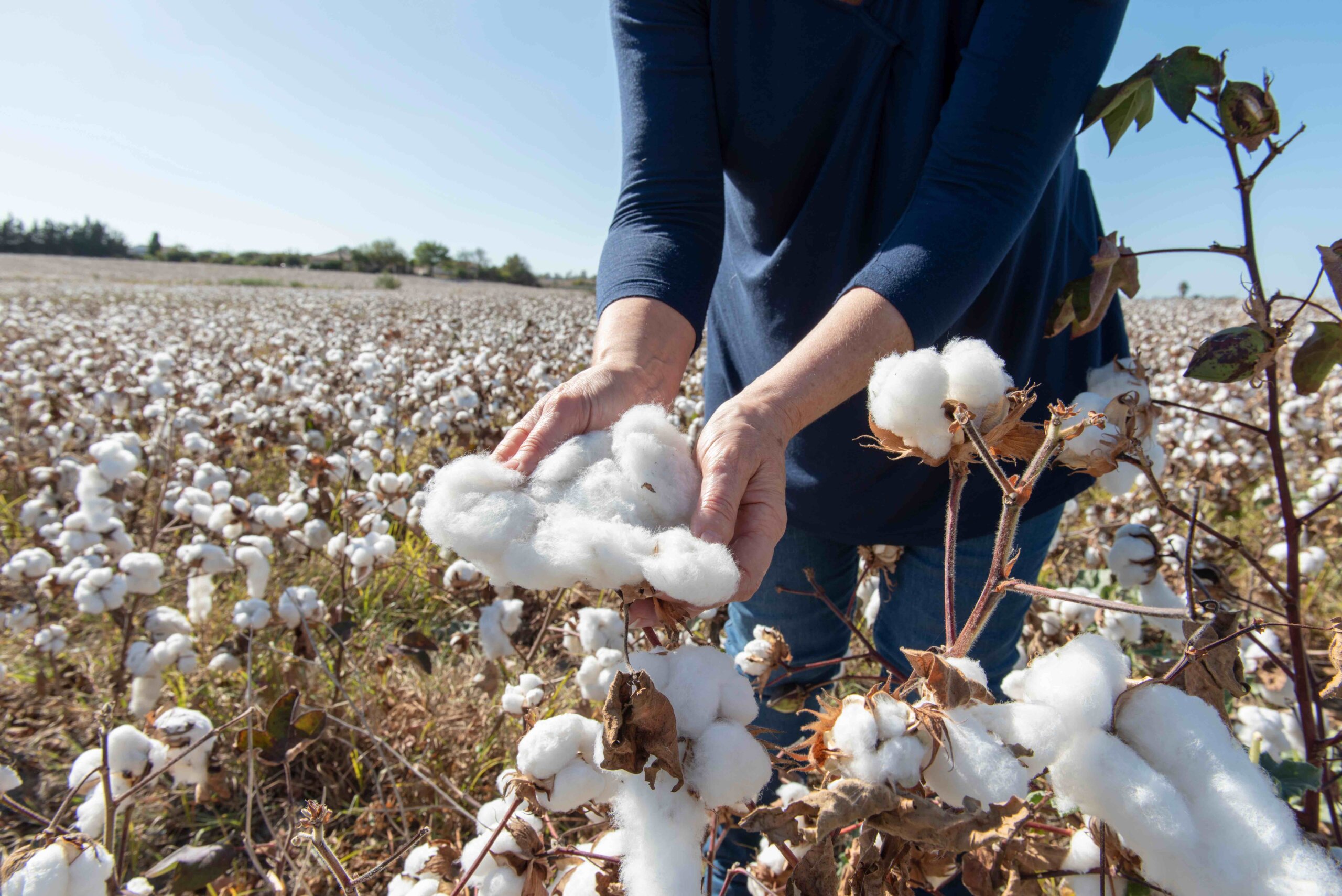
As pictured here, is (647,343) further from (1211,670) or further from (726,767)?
(1211,670)

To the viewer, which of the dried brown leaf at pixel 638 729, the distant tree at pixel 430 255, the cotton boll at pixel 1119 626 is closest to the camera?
the dried brown leaf at pixel 638 729

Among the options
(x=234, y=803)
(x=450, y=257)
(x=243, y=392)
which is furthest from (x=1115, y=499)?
(x=450, y=257)

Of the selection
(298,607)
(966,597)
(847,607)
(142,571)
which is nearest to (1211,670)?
(966,597)

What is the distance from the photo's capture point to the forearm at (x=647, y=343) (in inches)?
42.0

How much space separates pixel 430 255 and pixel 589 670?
49.8m

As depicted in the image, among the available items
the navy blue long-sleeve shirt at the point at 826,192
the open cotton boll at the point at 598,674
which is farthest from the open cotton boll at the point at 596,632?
the navy blue long-sleeve shirt at the point at 826,192

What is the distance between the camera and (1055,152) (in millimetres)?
976

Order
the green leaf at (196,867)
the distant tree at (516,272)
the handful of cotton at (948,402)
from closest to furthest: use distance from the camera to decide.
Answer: the handful of cotton at (948,402)
the green leaf at (196,867)
the distant tree at (516,272)

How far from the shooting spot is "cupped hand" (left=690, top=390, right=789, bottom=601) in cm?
77

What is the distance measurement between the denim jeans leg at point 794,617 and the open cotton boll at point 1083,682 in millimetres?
827

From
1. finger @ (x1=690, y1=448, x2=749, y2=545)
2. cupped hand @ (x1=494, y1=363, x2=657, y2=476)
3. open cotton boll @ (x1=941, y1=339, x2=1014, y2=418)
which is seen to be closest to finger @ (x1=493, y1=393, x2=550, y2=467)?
cupped hand @ (x1=494, y1=363, x2=657, y2=476)

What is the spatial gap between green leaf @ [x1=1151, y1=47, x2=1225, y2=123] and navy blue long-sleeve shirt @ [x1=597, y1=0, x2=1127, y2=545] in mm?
186

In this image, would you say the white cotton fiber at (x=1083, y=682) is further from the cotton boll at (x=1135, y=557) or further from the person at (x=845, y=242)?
the cotton boll at (x=1135, y=557)

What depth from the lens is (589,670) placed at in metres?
1.37
